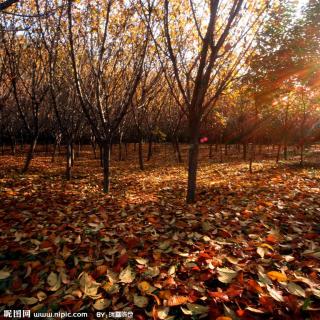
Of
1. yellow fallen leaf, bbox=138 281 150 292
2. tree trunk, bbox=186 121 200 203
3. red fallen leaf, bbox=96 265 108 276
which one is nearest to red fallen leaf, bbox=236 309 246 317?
yellow fallen leaf, bbox=138 281 150 292

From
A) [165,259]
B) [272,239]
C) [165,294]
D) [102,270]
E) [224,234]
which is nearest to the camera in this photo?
[165,294]

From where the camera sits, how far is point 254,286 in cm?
247

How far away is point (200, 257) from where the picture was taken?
3.19 m

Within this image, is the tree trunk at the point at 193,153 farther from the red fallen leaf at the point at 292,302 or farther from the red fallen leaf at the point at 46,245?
the red fallen leaf at the point at 292,302

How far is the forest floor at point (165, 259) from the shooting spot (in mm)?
2389

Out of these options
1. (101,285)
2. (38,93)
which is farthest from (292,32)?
(38,93)

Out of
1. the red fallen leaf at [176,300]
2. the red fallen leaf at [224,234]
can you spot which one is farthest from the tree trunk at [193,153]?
the red fallen leaf at [176,300]

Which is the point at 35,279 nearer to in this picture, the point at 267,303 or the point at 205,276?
the point at 205,276

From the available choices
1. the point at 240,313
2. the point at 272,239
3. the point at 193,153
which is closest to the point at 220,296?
the point at 240,313

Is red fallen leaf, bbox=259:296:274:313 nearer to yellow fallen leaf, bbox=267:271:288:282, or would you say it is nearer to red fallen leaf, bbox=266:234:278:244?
yellow fallen leaf, bbox=267:271:288:282

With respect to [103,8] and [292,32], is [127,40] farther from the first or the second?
[292,32]

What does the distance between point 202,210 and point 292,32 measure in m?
10.3

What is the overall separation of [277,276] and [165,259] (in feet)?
4.44

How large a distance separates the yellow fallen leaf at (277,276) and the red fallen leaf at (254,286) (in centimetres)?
23
